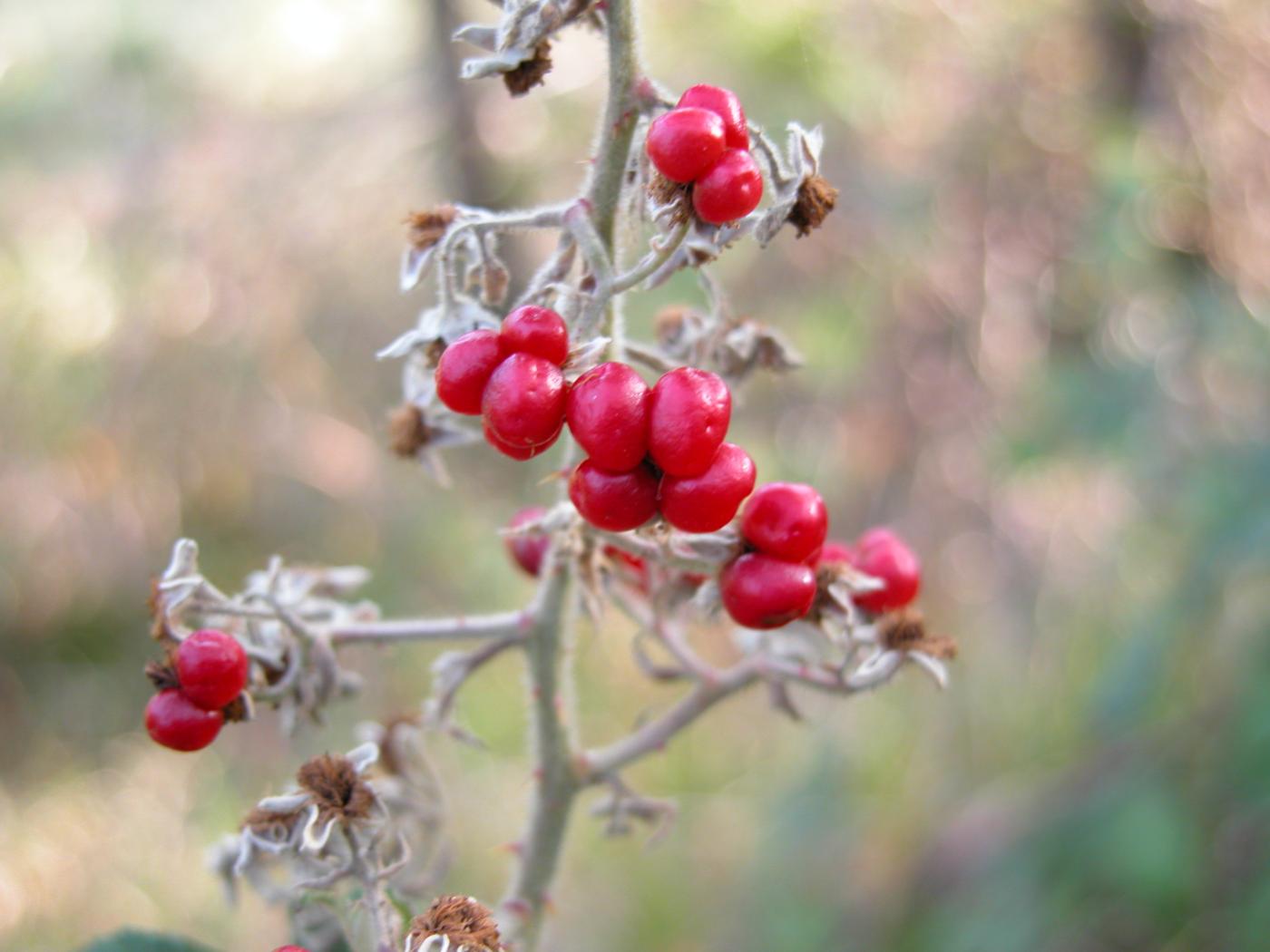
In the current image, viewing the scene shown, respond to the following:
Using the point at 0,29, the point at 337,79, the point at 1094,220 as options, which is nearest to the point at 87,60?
the point at 0,29

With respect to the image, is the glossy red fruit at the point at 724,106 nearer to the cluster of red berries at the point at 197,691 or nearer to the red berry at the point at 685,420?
the red berry at the point at 685,420

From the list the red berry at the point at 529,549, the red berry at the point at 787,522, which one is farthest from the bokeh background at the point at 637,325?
the red berry at the point at 787,522

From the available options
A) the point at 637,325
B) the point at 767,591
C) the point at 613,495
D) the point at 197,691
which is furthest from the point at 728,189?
the point at 637,325

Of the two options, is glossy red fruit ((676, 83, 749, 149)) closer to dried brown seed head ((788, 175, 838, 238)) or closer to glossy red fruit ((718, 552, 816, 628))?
dried brown seed head ((788, 175, 838, 238))

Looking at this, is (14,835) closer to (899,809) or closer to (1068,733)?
(899,809)

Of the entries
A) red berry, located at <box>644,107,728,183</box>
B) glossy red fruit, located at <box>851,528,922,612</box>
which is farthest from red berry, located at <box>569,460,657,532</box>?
glossy red fruit, located at <box>851,528,922,612</box>

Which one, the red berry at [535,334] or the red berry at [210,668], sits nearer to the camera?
the red berry at [535,334]
